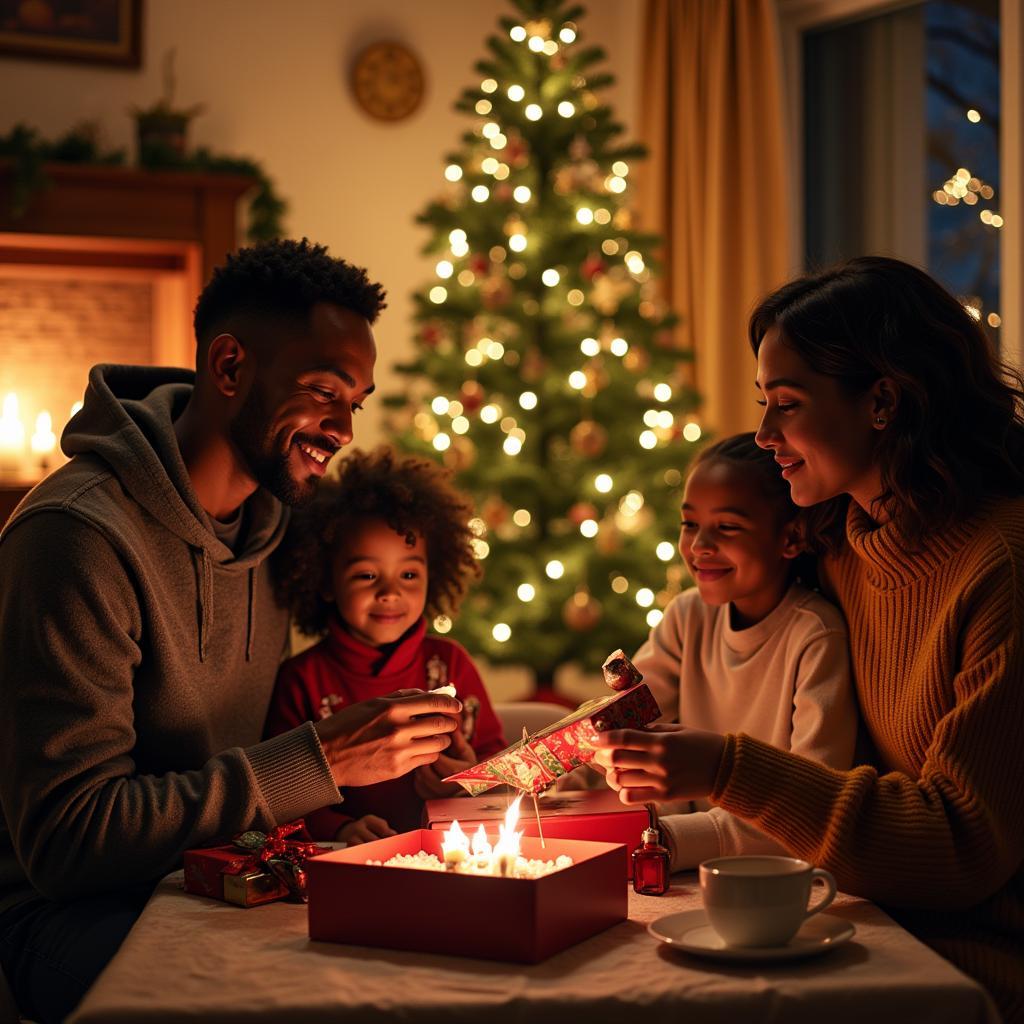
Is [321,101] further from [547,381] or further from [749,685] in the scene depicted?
[749,685]

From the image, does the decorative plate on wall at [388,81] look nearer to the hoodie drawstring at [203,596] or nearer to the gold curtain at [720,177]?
the gold curtain at [720,177]

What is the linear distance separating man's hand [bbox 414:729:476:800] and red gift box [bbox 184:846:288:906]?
49cm

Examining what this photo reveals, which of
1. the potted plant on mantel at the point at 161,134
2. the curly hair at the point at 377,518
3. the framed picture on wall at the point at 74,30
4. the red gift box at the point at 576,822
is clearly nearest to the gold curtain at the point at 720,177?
the potted plant on mantel at the point at 161,134

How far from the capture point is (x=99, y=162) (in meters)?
4.52

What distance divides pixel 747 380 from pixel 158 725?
3465mm

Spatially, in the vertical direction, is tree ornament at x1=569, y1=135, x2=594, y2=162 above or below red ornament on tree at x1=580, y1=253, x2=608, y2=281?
above

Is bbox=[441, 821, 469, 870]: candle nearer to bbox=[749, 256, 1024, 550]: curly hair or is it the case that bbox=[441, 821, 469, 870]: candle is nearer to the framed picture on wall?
bbox=[749, 256, 1024, 550]: curly hair

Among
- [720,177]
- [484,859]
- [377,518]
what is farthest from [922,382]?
[720,177]

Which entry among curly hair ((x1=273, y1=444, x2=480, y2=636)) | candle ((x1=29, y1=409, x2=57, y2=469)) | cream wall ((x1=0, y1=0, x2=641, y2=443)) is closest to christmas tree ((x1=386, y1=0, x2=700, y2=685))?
cream wall ((x1=0, y1=0, x2=641, y2=443))

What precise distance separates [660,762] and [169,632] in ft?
2.54

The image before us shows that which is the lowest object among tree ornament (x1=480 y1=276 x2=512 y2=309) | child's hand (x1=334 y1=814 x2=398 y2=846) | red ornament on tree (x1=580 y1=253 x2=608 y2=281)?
child's hand (x1=334 y1=814 x2=398 y2=846)

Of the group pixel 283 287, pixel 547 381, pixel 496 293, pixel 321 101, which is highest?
pixel 321 101

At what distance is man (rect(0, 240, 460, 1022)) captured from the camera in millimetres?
1615

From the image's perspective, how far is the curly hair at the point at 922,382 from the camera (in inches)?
64.9
